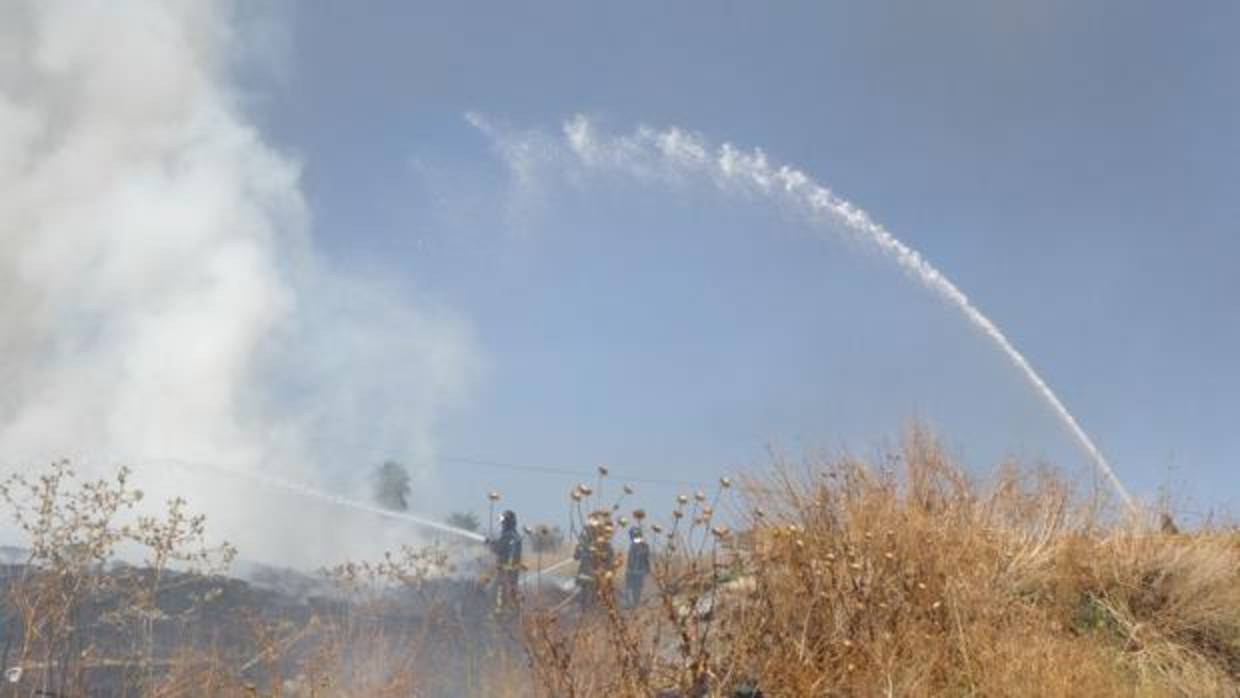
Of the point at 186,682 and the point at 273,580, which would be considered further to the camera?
the point at 273,580

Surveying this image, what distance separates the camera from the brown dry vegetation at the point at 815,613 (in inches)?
204

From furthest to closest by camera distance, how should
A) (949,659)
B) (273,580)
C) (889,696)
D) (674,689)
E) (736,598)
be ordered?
(273,580) → (736,598) → (949,659) → (674,689) → (889,696)

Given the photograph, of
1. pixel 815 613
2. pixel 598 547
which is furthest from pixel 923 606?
pixel 598 547

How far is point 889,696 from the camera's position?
4.94 metres

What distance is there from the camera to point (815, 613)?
6016 millimetres

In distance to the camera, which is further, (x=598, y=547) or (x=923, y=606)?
(x=923, y=606)

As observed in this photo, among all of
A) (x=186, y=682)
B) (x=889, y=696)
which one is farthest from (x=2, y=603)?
(x=889, y=696)

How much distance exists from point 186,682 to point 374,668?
4.33 ft

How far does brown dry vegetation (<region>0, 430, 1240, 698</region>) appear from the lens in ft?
17.0

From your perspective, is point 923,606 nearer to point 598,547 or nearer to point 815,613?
point 815,613

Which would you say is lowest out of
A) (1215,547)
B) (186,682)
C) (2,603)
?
(186,682)

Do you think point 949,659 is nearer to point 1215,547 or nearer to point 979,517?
point 979,517

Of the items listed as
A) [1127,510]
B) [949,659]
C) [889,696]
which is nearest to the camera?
[889,696]

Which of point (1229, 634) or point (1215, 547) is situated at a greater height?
point (1215, 547)
